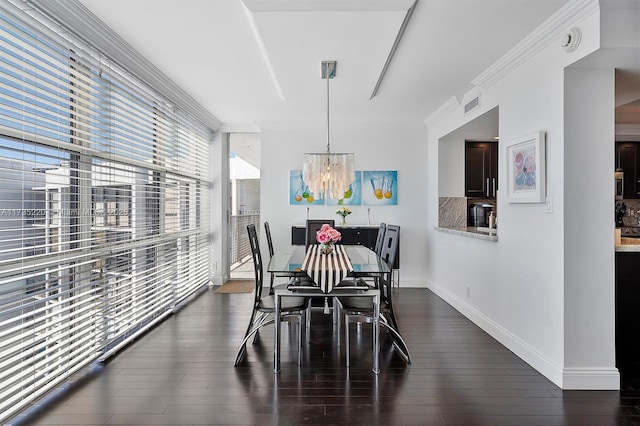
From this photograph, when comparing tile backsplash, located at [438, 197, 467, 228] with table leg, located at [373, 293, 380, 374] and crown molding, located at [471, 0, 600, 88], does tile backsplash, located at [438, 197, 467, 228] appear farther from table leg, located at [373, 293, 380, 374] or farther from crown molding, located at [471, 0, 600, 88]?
table leg, located at [373, 293, 380, 374]

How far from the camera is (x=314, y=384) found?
2.57m

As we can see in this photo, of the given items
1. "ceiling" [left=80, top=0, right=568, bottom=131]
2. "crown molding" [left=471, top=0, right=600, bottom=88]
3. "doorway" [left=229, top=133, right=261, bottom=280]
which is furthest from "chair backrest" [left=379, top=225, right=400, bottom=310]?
"doorway" [left=229, top=133, right=261, bottom=280]

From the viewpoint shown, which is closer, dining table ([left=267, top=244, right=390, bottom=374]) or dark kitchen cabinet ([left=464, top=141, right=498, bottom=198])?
dining table ([left=267, top=244, right=390, bottom=374])

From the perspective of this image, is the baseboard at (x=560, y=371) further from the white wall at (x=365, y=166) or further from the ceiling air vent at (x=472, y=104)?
the white wall at (x=365, y=166)

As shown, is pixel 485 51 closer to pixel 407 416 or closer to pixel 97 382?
pixel 407 416

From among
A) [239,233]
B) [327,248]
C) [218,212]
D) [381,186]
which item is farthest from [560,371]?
[239,233]

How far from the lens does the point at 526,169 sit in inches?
115

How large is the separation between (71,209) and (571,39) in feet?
11.8

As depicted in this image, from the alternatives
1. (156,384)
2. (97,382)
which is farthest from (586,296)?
(97,382)

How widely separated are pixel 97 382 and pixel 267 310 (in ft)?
4.16

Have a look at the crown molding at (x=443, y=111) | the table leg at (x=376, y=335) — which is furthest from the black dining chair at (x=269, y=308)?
the crown molding at (x=443, y=111)

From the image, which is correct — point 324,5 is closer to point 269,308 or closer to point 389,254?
point 389,254

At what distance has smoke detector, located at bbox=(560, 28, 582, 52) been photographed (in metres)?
2.40

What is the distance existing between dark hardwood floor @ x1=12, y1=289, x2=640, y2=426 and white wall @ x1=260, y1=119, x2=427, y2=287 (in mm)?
2357
